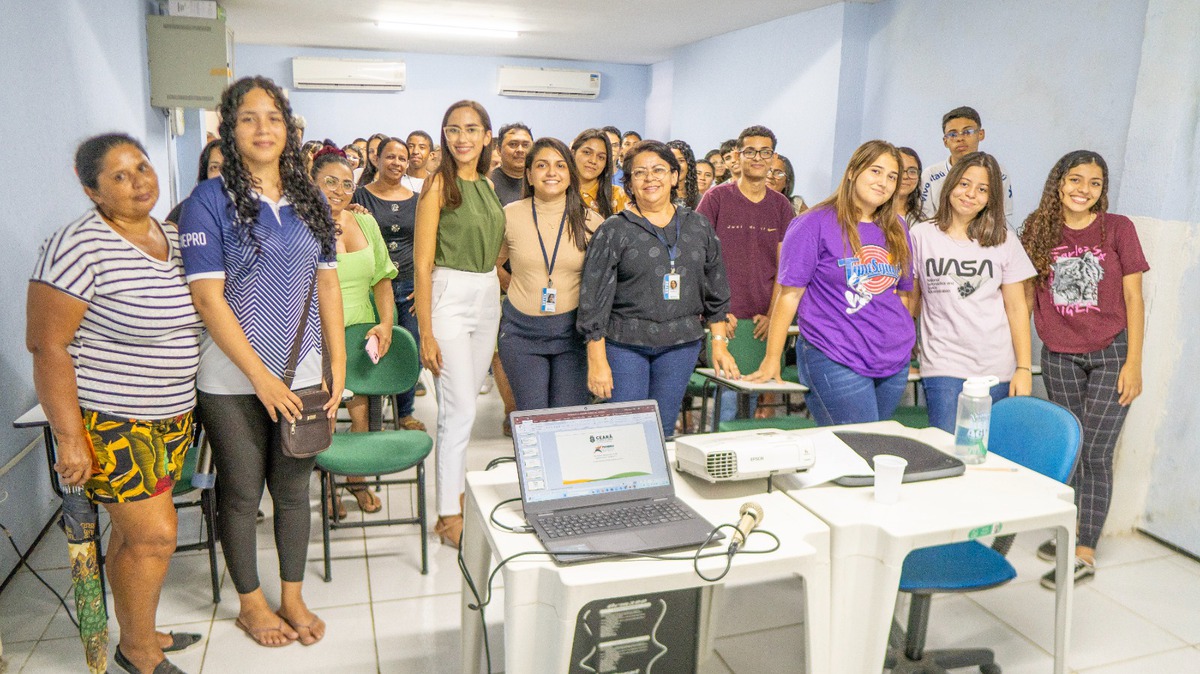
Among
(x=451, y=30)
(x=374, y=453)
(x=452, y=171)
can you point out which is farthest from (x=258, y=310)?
(x=451, y=30)

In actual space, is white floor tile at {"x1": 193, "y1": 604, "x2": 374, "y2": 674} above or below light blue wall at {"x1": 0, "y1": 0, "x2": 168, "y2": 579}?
below

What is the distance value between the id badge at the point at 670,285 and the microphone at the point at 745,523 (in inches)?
42.0

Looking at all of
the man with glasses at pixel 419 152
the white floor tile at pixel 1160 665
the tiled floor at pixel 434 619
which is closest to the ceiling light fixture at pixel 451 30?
the man with glasses at pixel 419 152

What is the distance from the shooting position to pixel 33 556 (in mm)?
2906

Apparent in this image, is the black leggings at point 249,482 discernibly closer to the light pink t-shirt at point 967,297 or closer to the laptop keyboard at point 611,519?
the laptop keyboard at point 611,519

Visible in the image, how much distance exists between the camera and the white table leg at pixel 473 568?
187 centimetres

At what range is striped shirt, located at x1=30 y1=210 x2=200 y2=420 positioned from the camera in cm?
184

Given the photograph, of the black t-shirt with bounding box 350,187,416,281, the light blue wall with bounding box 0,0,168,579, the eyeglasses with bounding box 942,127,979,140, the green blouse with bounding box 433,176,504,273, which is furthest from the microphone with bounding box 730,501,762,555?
the eyeglasses with bounding box 942,127,979,140

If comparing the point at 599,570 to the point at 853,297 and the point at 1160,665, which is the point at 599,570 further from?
the point at 1160,665

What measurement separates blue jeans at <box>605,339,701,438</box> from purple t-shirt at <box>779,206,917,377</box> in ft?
1.42

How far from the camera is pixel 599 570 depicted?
4.92ft

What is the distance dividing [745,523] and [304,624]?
1.51 m

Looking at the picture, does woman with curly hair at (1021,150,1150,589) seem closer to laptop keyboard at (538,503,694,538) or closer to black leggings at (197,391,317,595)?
laptop keyboard at (538,503,694,538)

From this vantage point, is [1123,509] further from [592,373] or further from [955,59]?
[955,59]
